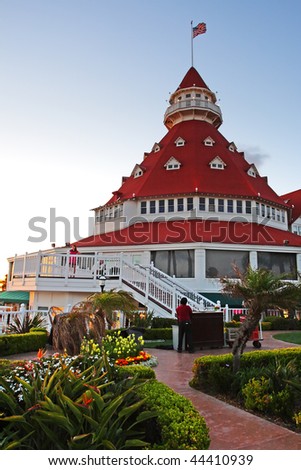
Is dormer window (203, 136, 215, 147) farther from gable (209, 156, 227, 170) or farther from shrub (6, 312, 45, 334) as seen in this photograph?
shrub (6, 312, 45, 334)

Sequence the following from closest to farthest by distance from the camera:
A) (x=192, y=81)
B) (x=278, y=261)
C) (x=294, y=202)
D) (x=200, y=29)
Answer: (x=278, y=261) < (x=294, y=202) < (x=192, y=81) < (x=200, y=29)

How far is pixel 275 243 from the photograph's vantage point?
93.4ft

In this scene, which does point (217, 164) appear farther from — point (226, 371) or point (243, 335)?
point (226, 371)

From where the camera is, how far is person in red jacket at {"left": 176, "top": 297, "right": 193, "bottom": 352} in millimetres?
13020

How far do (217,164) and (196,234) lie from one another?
33.7 feet

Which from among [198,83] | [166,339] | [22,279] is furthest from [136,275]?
[198,83]

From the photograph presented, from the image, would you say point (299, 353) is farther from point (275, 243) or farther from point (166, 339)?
point (275, 243)

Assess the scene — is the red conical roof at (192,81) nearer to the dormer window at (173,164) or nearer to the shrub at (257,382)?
the dormer window at (173,164)

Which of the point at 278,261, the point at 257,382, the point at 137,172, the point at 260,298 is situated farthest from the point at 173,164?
the point at 257,382

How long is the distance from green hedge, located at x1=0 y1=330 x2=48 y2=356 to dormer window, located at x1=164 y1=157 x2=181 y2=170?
82.2 ft

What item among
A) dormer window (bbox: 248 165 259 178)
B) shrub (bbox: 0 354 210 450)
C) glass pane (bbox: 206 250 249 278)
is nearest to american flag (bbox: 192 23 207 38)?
dormer window (bbox: 248 165 259 178)

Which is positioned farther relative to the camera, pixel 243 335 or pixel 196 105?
pixel 196 105

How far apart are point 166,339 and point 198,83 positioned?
34814 mm

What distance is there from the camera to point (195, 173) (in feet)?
112
